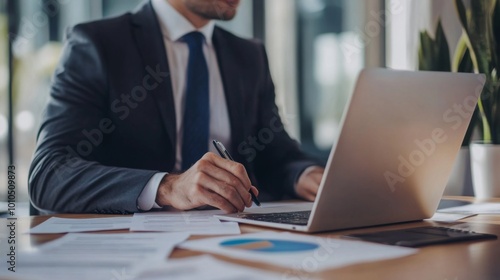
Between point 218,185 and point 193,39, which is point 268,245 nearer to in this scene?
point 218,185

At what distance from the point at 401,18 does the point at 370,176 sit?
229 cm

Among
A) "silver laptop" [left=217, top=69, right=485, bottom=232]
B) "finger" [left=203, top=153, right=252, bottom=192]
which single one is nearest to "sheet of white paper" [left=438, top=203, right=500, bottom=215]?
"silver laptop" [left=217, top=69, right=485, bottom=232]

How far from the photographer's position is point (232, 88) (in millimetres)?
1986

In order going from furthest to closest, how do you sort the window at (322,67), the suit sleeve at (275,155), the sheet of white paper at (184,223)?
1. the window at (322,67)
2. the suit sleeve at (275,155)
3. the sheet of white paper at (184,223)

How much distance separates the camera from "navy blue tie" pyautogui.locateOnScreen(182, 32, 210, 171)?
1.83 metres

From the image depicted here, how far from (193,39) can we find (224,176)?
832mm

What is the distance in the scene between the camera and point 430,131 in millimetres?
1060

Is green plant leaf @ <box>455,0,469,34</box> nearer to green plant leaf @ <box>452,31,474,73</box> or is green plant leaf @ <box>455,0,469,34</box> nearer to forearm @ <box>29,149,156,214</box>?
green plant leaf @ <box>452,31,474,73</box>

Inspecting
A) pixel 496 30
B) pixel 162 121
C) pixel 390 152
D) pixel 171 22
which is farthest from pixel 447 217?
pixel 171 22

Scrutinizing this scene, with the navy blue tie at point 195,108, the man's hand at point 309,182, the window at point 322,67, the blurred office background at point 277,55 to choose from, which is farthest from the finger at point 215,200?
the window at point 322,67

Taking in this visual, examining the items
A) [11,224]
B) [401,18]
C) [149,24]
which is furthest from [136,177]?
[401,18]

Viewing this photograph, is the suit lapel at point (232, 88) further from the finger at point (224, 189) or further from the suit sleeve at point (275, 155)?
the finger at point (224, 189)

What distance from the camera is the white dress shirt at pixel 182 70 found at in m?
1.88

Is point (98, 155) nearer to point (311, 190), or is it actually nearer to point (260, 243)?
point (311, 190)
